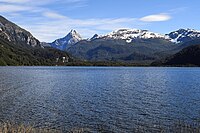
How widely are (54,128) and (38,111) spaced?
10.1 meters

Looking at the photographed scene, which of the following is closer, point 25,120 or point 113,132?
point 113,132

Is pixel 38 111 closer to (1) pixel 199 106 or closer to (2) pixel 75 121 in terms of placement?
(2) pixel 75 121

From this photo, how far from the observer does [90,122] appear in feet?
118

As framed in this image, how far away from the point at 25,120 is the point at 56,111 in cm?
651

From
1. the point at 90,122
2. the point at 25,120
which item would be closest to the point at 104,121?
the point at 90,122

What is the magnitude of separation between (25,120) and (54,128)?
17.4 ft

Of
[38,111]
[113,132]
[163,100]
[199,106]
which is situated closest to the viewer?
[113,132]

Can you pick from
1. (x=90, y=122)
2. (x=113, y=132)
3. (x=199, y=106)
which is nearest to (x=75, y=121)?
(x=90, y=122)

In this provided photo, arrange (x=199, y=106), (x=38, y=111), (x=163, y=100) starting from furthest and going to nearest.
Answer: (x=163, y=100) → (x=199, y=106) → (x=38, y=111)

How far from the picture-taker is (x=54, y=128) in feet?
108

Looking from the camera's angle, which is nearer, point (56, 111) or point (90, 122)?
point (90, 122)

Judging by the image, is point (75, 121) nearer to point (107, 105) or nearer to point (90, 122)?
point (90, 122)

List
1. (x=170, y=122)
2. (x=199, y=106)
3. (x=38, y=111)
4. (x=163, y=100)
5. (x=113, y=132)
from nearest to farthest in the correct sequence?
1. (x=113, y=132)
2. (x=170, y=122)
3. (x=38, y=111)
4. (x=199, y=106)
5. (x=163, y=100)

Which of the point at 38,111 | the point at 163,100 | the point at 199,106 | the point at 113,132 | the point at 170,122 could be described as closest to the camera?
the point at 113,132
